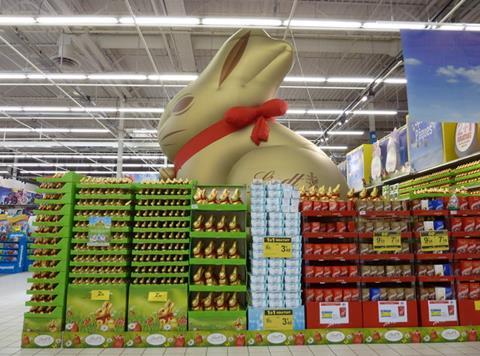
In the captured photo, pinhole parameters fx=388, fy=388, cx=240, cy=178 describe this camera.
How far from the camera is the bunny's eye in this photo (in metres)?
6.21

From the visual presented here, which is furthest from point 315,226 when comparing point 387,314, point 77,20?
point 77,20

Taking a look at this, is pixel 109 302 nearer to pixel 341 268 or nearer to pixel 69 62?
pixel 341 268

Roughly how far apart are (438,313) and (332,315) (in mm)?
1231

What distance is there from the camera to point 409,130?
30.6 ft

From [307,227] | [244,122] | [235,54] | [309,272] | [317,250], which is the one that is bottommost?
[309,272]

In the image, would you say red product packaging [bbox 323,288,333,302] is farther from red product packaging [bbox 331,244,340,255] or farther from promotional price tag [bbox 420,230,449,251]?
Answer: promotional price tag [bbox 420,230,449,251]

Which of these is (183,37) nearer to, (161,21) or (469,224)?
(161,21)

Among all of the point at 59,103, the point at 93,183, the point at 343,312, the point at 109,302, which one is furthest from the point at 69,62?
the point at 343,312

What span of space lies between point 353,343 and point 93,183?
3.50 m

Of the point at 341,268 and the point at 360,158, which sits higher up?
the point at 360,158

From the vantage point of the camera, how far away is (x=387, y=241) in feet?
14.8

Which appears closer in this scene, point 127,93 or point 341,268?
point 341,268

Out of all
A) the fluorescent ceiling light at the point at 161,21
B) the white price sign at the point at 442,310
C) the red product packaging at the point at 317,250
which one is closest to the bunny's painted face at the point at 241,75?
the fluorescent ceiling light at the point at 161,21

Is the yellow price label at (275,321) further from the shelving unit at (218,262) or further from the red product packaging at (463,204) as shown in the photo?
the red product packaging at (463,204)
